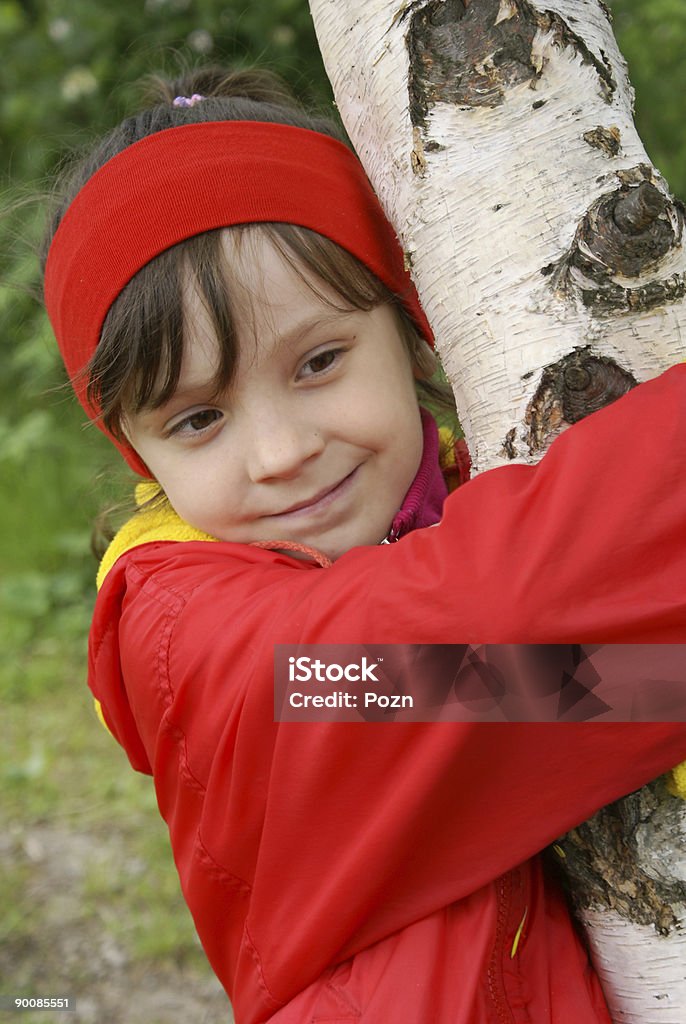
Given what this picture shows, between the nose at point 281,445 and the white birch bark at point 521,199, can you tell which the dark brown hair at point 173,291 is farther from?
the white birch bark at point 521,199

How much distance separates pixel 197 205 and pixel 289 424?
39 centimetres

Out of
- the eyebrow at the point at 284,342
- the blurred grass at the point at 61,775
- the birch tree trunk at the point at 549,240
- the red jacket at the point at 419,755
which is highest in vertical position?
the birch tree trunk at the point at 549,240

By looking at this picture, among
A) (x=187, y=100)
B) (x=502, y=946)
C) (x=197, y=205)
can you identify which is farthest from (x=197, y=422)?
(x=502, y=946)

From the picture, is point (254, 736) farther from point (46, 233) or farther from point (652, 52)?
point (652, 52)

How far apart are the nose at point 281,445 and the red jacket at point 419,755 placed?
142mm

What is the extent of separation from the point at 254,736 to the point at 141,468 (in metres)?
0.80

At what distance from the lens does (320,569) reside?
1.44 m

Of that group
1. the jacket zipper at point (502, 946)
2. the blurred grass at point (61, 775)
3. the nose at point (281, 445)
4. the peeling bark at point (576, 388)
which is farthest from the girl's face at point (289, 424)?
the blurred grass at point (61, 775)

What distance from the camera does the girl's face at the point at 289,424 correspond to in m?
1.62

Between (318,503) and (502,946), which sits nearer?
(502,946)

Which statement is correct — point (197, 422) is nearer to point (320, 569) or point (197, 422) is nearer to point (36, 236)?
point (320, 569)

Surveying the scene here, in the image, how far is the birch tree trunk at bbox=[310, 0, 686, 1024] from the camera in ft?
4.03

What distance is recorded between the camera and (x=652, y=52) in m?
4.22

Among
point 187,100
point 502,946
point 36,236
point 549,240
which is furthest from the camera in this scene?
point 36,236
